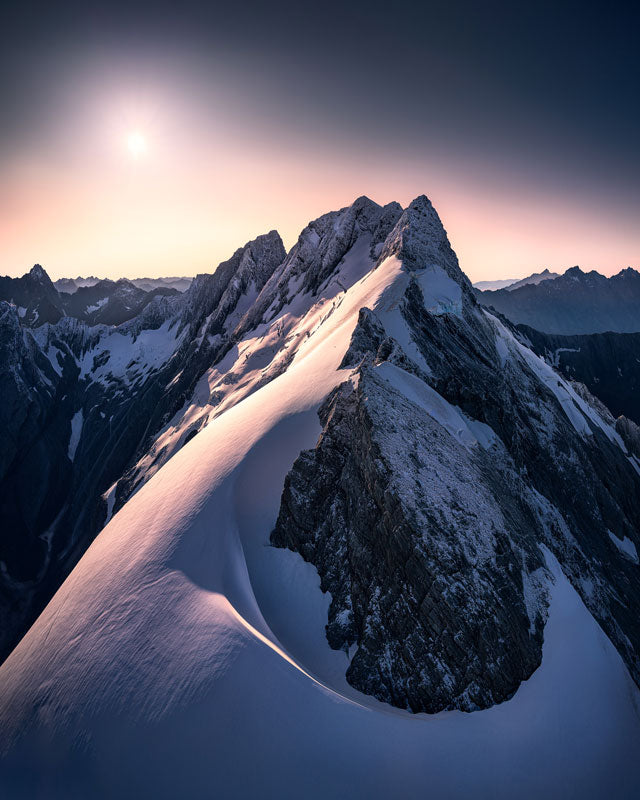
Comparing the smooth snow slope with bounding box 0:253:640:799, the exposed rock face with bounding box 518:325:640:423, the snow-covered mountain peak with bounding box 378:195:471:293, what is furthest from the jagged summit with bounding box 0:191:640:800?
the exposed rock face with bounding box 518:325:640:423

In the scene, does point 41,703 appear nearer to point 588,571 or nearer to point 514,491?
point 514,491

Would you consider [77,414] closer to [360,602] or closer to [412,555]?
[360,602]

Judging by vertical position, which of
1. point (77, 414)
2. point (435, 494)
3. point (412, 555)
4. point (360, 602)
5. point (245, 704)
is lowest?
point (77, 414)

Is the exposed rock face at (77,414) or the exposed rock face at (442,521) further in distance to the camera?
the exposed rock face at (77,414)

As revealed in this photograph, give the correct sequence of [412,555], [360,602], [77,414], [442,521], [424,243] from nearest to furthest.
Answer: [412,555]
[442,521]
[360,602]
[424,243]
[77,414]

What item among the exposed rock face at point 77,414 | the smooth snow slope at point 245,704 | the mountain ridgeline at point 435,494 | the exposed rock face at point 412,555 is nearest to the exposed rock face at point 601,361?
the mountain ridgeline at point 435,494

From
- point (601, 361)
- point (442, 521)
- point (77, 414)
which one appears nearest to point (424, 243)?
point (442, 521)

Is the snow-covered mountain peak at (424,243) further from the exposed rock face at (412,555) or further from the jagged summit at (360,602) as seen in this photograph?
the exposed rock face at (412,555)
